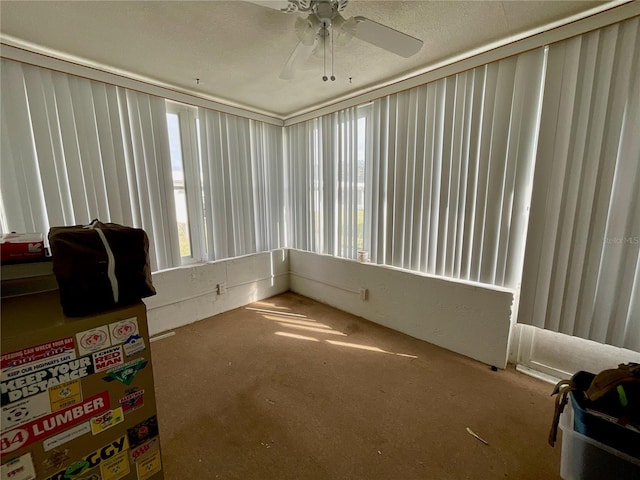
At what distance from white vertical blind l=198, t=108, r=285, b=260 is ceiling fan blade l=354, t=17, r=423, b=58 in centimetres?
212

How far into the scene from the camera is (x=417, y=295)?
2.58 meters

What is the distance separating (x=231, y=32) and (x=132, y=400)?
2060mm

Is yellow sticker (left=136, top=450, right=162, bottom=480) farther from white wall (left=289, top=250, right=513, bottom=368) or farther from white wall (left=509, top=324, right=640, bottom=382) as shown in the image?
white wall (left=509, top=324, right=640, bottom=382)

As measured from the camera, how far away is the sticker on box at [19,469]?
2.33 ft

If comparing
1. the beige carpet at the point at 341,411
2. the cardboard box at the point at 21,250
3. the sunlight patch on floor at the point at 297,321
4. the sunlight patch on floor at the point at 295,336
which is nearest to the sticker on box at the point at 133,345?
the cardboard box at the point at 21,250

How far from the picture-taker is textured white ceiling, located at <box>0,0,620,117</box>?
4.96 ft

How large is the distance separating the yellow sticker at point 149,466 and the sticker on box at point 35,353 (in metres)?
0.52

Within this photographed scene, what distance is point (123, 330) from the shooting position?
861 millimetres

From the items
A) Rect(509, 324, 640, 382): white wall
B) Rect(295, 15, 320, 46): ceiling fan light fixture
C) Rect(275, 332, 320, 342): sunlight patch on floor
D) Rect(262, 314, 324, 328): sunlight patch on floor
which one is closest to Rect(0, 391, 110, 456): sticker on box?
Rect(295, 15, 320, 46): ceiling fan light fixture

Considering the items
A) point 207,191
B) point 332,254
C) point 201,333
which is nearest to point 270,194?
point 207,191

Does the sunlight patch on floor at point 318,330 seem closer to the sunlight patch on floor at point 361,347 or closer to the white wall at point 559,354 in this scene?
the sunlight patch on floor at point 361,347

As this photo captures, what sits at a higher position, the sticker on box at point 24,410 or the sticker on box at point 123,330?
the sticker on box at point 123,330

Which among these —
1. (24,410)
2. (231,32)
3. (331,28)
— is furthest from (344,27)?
(24,410)

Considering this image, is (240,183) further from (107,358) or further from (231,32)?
(107,358)
